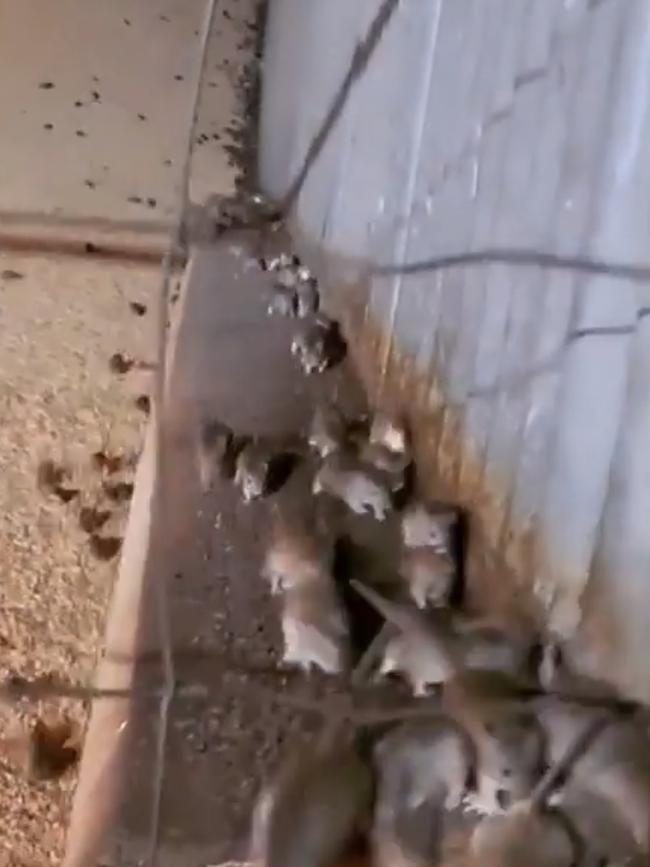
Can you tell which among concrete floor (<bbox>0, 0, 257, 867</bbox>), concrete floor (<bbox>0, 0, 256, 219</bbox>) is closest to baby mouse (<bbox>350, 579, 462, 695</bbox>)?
concrete floor (<bbox>0, 0, 257, 867</bbox>)

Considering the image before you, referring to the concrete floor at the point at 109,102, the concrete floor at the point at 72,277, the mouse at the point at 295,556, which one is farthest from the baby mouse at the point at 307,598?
the concrete floor at the point at 109,102

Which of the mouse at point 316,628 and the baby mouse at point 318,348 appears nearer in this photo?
the mouse at point 316,628

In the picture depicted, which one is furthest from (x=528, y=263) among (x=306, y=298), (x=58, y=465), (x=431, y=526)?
(x=58, y=465)

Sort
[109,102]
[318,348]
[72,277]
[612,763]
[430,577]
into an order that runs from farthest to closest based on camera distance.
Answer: [109,102]
[72,277]
[318,348]
[430,577]
[612,763]

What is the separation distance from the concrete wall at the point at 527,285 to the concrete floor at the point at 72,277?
0.28 metres

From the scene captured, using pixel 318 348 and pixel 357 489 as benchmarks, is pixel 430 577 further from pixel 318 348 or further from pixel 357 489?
pixel 318 348

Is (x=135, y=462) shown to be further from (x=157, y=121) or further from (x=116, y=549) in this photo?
(x=157, y=121)

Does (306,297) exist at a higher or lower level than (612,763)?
higher

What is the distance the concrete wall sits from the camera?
0.55 m

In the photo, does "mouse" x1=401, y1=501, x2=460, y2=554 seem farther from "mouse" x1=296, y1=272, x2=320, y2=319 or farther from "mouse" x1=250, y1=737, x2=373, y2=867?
"mouse" x1=296, y1=272, x2=320, y2=319

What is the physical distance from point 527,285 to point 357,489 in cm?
19

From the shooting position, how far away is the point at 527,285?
66 centimetres

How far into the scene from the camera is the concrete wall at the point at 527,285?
0.55m

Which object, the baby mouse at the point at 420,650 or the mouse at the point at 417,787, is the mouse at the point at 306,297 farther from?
the mouse at the point at 417,787
